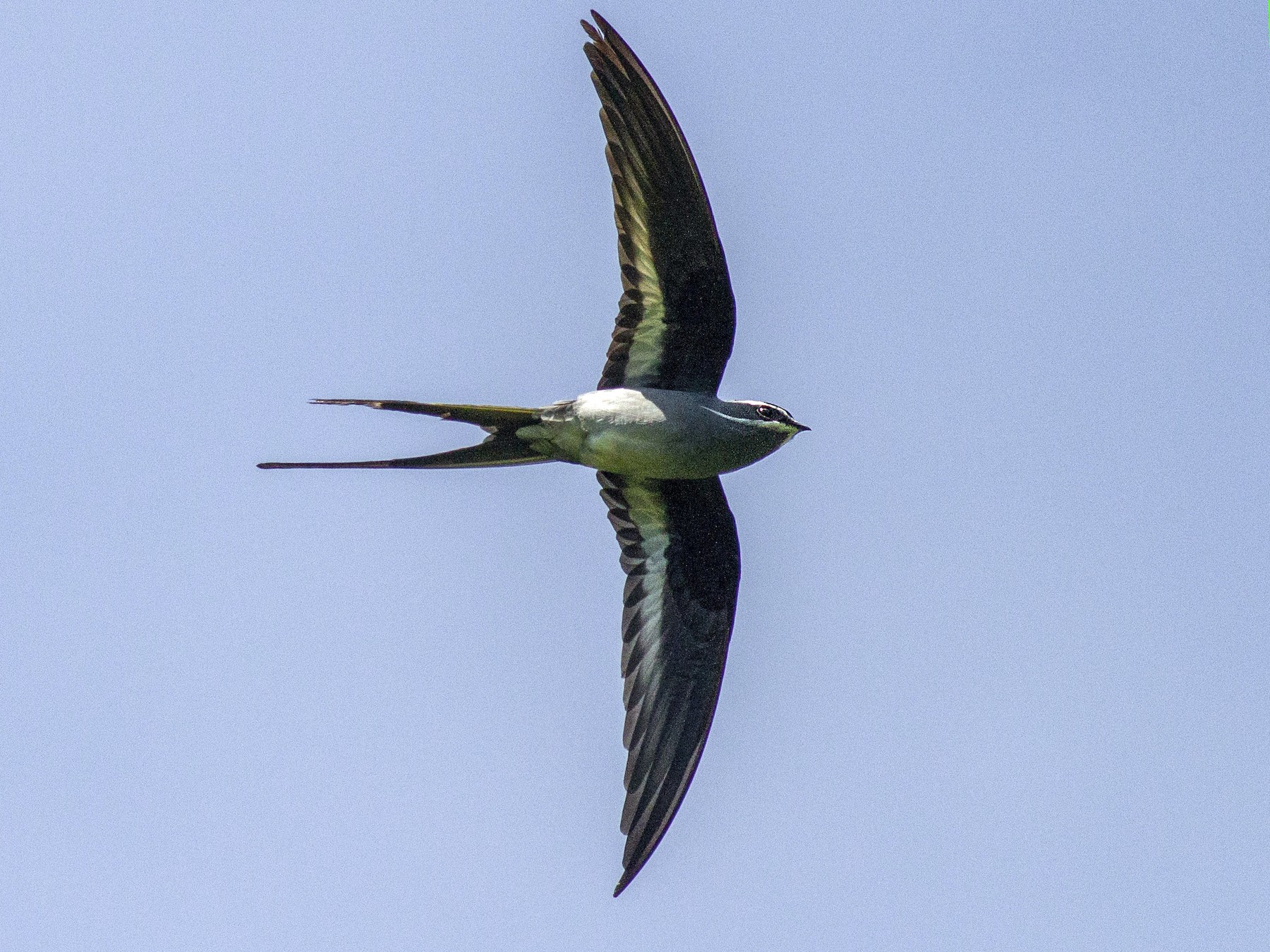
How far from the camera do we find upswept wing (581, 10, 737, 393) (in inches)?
303

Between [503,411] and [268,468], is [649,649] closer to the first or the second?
[503,411]

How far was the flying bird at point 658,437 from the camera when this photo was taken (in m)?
7.80

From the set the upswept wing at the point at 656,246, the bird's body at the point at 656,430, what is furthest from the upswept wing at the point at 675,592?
the upswept wing at the point at 656,246

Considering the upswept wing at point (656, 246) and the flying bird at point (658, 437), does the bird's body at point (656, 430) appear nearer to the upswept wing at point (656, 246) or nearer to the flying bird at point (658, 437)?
the flying bird at point (658, 437)

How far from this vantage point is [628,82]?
25.2 ft

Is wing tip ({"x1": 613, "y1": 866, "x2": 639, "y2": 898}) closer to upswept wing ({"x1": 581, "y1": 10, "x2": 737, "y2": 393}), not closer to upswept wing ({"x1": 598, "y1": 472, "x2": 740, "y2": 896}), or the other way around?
upswept wing ({"x1": 598, "y1": 472, "x2": 740, "y2": 896})

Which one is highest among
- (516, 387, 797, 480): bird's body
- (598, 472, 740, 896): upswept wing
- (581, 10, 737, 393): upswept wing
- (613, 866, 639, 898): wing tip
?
(581, 10, 737, 393): upswept wing

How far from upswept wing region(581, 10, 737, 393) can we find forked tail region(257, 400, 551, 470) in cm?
55

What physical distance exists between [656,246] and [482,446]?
137cm

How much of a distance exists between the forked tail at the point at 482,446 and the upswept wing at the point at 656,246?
0.55 meters

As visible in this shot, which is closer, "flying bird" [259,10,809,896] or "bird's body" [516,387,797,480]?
"flying bird" [259,10,809,896]

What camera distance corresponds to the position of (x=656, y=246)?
8.03 metres

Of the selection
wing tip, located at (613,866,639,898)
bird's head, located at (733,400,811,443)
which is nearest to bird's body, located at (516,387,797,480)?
bird's head, located at (733,400,811,443)

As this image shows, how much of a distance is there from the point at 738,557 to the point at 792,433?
1042mm
